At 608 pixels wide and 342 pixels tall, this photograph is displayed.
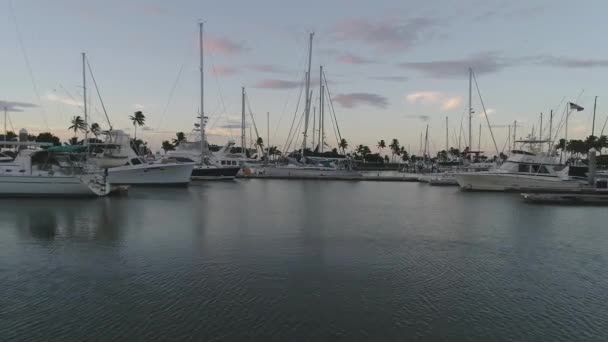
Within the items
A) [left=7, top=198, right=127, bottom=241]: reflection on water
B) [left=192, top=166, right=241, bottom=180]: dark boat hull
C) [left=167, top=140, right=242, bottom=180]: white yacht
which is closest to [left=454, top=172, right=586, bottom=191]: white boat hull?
[left=192, top=166, right=241, bottom=180]: dark boat hull

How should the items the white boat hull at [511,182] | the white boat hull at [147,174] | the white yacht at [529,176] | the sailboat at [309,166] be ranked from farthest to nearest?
the sailboat at [309,166] → the white boat hull at [147,174] → the white yacht at [529,176] → the white boat hull at [511,182]

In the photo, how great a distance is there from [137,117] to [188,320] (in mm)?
104344

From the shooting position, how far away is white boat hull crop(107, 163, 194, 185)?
4678 cm

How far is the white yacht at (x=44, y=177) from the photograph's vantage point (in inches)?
1251

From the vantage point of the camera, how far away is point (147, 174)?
4716 centimetres

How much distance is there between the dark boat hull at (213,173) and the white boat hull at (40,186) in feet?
89.0

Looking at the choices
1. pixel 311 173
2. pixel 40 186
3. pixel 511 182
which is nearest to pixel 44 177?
pixel 40 186

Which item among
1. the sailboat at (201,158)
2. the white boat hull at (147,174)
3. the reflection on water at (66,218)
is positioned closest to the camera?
the reflection on water at (66,218)

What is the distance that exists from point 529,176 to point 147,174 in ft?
130

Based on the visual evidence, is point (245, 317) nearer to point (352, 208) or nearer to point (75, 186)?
point (352, 208)

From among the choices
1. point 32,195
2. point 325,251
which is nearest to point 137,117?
point 32,195

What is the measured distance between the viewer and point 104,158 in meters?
49.6

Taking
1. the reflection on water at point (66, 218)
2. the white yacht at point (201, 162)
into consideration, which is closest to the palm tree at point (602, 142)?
the white yacht at point (201, 162)

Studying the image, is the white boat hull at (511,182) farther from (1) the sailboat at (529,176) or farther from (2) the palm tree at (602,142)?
(2) the palm tree at (602,142)
